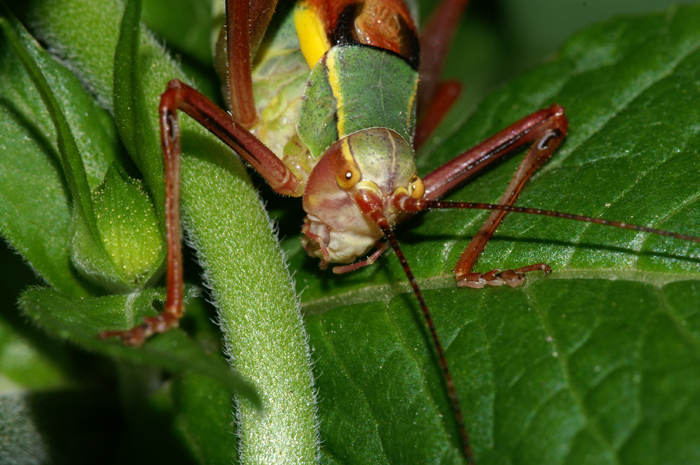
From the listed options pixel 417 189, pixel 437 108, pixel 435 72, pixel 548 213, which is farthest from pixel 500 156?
pixel 435 72

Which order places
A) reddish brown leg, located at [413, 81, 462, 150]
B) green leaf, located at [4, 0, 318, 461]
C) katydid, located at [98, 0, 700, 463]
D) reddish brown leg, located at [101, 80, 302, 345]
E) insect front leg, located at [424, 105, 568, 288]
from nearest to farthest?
1. reddish brown leg, located at [101, 80, 302, 345]
2. green leaf, located at [4, 0, 318, 461]
3. katydid, located at [98, 0, 700, 463]
4. insect front leg, located at [424, 105, 568, 288]
5. reddish brown leg, located at [413, 81, 462, 150]

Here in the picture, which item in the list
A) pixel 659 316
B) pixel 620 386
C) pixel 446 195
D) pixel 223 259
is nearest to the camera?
pixel 620 386

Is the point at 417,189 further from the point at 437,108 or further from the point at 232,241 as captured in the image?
the point at 437,108

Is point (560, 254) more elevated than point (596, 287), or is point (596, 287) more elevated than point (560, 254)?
point (560, 254)

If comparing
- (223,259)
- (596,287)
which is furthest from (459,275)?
(223,259)

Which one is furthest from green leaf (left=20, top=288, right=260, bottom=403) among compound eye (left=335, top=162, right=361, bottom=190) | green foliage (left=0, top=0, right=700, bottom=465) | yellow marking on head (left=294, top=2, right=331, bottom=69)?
yellow marking on head (left=294, top=2, right=331, bottom=69)

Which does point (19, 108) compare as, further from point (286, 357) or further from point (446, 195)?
point (446, 195)

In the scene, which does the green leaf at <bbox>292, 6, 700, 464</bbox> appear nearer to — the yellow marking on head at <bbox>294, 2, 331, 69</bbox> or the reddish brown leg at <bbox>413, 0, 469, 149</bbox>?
the yellow marking on head at <bbox>294, 2, 331, 69</bbox>
